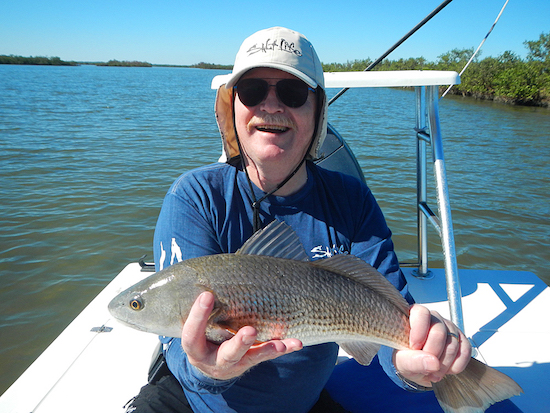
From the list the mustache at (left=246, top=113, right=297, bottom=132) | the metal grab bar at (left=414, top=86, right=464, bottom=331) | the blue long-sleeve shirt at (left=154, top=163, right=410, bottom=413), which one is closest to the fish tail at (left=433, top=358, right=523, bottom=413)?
the blue long-sleeve shirt at (left=154, top=163, right=410, bottom=413)

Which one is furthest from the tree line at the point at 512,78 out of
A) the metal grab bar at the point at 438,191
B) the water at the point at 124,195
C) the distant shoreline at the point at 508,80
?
the metal grab bar at the point at 438,191

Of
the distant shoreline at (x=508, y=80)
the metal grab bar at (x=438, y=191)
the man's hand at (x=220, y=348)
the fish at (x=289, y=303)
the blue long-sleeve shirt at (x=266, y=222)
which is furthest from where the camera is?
the distant shoreline at (x=508, y=80)

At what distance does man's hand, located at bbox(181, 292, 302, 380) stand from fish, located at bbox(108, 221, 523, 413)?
67mm

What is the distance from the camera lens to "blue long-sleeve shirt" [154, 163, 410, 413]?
1.85 metres

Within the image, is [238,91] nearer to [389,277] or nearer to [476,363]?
[389,277]

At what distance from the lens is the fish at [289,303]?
151 centimetres

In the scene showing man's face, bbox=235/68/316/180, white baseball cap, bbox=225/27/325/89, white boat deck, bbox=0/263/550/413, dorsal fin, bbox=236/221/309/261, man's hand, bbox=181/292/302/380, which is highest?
white baseball cap, bbox=225/27/325/89

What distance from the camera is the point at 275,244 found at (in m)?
1.70

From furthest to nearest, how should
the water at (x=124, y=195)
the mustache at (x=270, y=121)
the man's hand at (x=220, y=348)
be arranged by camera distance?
the water at (x=124, y=195) < the mustache at (x=270, y=121) < the man's hand at (x=220, y=348)

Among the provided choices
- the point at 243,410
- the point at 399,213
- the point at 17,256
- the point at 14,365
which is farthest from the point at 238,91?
the point at 399,213

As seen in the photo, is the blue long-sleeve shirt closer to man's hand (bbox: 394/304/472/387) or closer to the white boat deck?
man's hand (bbox: 394/304/472/387)

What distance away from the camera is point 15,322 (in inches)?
207

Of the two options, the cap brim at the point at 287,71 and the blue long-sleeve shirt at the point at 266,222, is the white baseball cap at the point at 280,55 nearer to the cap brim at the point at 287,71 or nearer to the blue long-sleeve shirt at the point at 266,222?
the cap brim at the point at 287,71

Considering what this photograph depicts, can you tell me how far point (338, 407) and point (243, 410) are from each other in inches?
28.2
